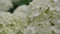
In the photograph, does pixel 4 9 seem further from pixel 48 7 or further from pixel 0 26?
pixel 48 7

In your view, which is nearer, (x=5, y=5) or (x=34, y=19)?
(x=34, y=19)

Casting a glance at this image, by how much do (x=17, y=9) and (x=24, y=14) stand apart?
0.05 meters

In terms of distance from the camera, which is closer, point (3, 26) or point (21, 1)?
point (3, 26)

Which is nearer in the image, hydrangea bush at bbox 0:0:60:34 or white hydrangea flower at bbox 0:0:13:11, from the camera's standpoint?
hydrangea bush at bbox 0:0:60:34

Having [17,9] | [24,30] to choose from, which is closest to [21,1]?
[17,9]

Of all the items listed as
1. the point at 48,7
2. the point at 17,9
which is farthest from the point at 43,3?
the point at 17,9

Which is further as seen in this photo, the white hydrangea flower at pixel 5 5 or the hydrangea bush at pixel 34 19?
the white hydrangea flower at pixel 5 5

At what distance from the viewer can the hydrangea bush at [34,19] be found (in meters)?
0.59

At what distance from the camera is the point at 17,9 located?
2.41 feet

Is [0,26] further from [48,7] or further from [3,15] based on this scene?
[48,7]

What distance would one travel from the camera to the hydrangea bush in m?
0.59

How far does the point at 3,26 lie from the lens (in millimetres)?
654

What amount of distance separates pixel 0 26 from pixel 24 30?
0.28ft

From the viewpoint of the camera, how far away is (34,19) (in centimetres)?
62
